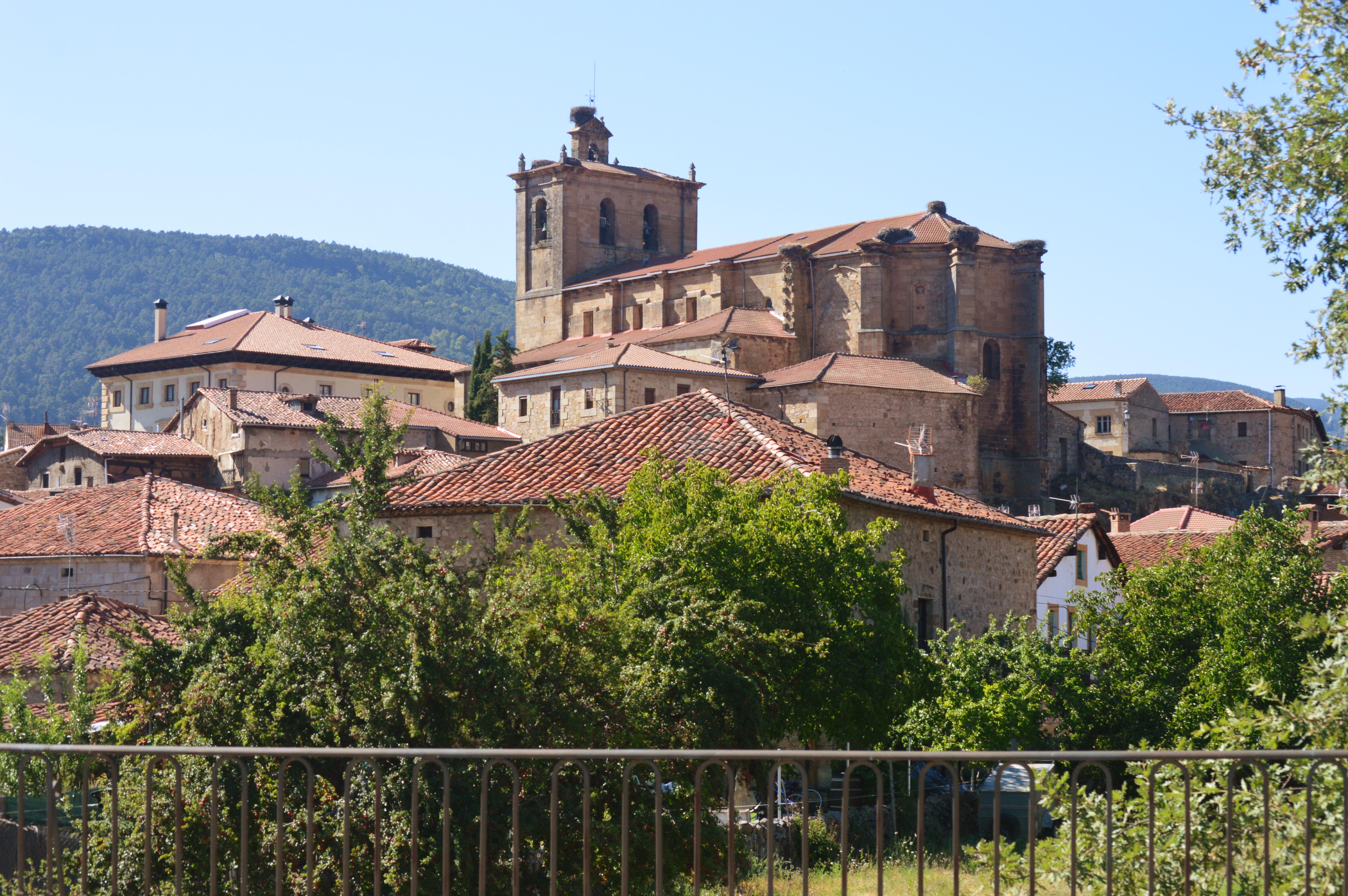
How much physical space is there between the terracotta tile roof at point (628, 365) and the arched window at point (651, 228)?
23467 millimetres

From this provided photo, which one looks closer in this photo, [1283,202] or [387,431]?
[1283,202]

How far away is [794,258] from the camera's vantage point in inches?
2697

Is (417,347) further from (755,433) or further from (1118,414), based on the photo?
(755,433)

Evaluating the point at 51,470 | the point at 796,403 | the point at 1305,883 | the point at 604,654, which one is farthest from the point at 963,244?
the point at 1305,883


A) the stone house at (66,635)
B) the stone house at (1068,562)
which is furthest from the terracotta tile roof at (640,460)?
the stone house at (1068,562)

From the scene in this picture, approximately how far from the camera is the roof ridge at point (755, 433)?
71.1ft

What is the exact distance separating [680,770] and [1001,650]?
489 inches

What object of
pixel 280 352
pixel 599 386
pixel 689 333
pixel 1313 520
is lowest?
pixel 1313 520

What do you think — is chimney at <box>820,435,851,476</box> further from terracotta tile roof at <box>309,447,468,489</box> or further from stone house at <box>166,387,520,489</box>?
stone house at <box>166,387,520,489</box>

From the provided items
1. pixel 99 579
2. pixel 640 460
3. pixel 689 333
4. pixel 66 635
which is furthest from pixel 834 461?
pixel 689 333

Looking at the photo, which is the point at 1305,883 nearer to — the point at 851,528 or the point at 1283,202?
the point at 1283,202

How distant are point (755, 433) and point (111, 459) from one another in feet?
119

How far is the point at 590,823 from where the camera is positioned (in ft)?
28.3

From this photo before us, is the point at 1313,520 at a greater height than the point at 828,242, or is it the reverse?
the point at 828,242
